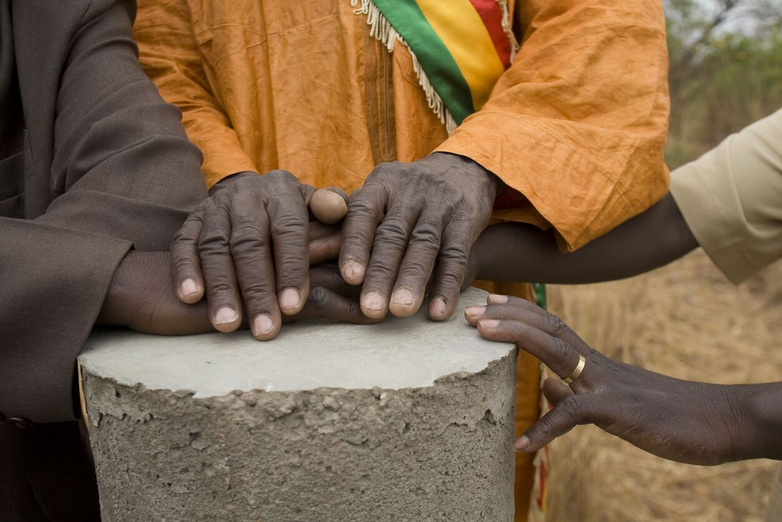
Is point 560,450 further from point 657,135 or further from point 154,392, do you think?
point 154,392

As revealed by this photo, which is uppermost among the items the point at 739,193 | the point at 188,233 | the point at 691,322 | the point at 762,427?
the point at 188,233

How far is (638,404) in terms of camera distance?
122 cm

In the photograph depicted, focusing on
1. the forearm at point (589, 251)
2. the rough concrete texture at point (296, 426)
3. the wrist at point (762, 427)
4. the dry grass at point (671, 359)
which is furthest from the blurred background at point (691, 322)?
the rough concrete texture at point (296, 426)

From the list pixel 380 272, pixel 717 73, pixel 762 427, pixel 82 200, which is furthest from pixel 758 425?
pixel 717 73

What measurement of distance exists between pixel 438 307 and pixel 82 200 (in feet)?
2.05

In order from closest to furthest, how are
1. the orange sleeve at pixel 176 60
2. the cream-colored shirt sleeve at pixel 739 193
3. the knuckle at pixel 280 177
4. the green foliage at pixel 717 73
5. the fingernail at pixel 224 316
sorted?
the fingernail at pixel 224 316, the knuckle at pixel 280 177, the orange sleeve at pixel 176 60, the cream-colored shirt sleeve at pixel 739 193, the green foliage at pixel 717 73

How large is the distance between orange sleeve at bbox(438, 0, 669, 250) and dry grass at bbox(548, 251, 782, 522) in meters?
1.66

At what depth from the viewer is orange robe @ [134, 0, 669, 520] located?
1.39 m

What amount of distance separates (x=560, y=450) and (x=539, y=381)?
3.56ft

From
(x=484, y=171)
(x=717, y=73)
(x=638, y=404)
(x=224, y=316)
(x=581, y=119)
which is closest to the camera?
(x=224, y=316)

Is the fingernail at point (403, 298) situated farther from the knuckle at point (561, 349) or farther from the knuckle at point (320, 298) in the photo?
the knuckle at point (561, 349)

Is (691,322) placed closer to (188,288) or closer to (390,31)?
(390,31)

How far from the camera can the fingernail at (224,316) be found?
1.11 meters

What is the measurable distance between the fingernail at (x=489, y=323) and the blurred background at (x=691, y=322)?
1.83 meters
